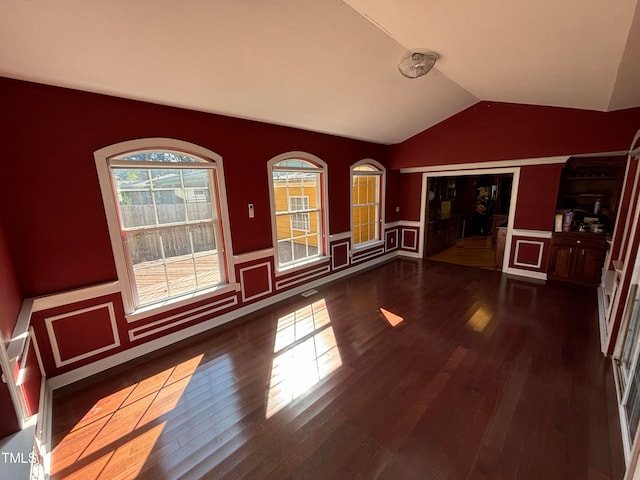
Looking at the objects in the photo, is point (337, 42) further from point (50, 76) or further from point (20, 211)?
point (20, 211)

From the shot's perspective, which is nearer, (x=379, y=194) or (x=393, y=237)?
(x=379, y=194)

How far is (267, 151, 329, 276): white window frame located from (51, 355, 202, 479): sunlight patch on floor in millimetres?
1849

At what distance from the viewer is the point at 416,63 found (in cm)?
252

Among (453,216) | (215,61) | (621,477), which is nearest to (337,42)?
(215,61)

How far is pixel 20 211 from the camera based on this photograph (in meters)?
2.02

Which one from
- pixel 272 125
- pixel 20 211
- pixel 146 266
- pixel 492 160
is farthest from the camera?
pixel 492 160

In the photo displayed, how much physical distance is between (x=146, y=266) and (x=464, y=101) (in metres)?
4.92

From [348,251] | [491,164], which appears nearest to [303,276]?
[348,251]

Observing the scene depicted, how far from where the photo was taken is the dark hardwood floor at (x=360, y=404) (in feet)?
5.27

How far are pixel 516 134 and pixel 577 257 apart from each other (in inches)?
85.2

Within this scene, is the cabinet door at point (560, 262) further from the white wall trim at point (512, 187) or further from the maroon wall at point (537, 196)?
the white wall trim at point (512, 187)

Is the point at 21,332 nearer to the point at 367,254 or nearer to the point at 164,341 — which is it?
the point at 164,341

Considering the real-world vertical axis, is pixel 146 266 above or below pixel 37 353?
above

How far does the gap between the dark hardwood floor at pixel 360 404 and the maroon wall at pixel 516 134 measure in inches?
90.3
